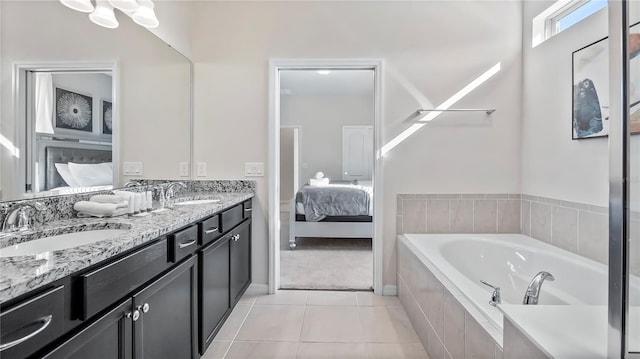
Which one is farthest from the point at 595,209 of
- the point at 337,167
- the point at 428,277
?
the point at 337,167

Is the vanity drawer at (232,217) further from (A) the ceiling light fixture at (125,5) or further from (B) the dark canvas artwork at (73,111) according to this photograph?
(A) the ceiling light fixture at (125,5)

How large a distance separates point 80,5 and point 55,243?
3.89ft

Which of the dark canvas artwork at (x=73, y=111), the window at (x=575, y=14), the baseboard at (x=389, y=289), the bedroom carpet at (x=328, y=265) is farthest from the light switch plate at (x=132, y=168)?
the window at (x=575, y=14)

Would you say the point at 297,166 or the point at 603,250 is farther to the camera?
the point at 297,166

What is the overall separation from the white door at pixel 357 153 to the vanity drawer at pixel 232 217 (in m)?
4.94

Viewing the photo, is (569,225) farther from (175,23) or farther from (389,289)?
(175,23)

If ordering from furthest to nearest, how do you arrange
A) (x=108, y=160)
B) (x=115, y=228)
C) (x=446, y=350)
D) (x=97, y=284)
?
(x=108, y=160) < (x=446, y=350) < (x=115, y=228) < (x=97, y=284)

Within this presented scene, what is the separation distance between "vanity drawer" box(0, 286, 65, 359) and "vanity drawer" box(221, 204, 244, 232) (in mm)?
1167

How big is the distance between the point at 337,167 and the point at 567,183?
5.20 metres

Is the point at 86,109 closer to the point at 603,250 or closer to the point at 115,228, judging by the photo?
the point at 115,228

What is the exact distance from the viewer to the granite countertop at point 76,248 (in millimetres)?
686

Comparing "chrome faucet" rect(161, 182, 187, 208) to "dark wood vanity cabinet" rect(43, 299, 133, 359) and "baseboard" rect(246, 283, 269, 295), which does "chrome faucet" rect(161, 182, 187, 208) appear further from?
"dark wood vanity cabinet" rect(43, 299, 133, 359)

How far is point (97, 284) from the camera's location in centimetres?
88

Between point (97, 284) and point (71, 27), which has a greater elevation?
point (71, 27)
